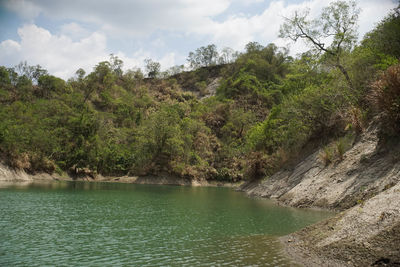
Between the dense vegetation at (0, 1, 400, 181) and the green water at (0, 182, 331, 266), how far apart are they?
1117cm

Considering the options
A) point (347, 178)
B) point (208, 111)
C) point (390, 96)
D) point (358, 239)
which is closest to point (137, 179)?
point (208, 111)

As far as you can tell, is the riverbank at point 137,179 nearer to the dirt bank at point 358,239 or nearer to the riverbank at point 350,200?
the riverbank at point 350,200

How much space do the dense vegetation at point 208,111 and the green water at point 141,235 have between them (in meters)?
11.2

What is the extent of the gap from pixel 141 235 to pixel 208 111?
258 feet

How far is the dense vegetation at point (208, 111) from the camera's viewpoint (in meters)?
29.2

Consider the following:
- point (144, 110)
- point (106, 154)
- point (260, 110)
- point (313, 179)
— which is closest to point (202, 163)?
point (106, 154)

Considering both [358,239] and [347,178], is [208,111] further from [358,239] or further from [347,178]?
[358,239]

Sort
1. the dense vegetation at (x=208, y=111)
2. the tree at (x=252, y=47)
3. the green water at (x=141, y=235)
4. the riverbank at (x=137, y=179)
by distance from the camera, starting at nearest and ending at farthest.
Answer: the green water at (x=141, y=235) < the dense vegetation at (x=208, y=111) < the riverbank at (x=137, y=179) < the tree at (x=252, y=47)

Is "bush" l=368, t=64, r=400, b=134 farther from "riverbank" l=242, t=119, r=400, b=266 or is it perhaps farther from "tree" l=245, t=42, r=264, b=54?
"tree" l=245, t=42, r=264, b=54

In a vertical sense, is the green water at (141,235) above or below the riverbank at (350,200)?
below

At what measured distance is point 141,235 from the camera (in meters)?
15.5

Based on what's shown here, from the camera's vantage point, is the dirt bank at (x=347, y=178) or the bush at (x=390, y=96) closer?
the bush at (x=390, y=96)

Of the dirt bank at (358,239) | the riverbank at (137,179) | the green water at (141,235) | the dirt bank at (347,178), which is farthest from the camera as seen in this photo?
the riverbank at (137,179)

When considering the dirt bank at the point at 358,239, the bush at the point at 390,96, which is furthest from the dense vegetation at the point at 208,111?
the dirt bank at the point at 358,239
